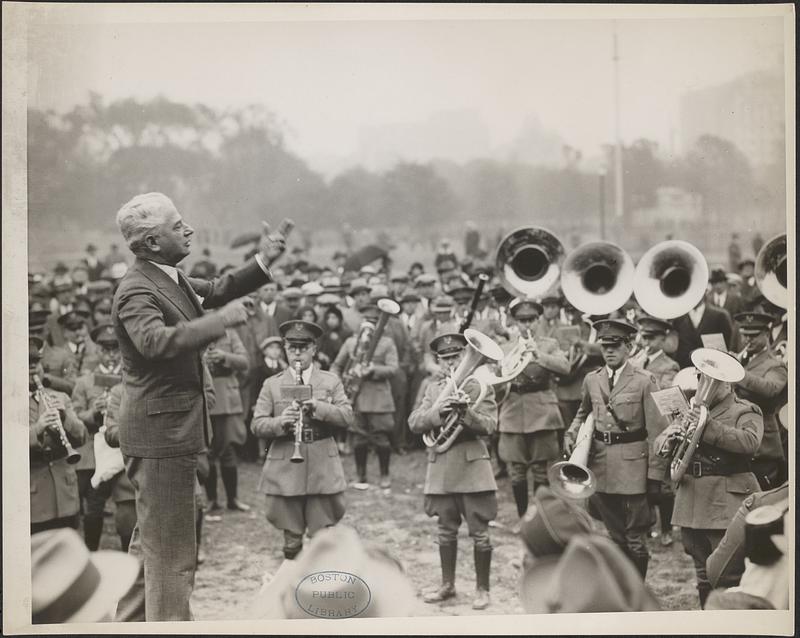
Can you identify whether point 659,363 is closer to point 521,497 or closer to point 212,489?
point 521,497

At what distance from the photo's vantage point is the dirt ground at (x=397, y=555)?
22.3ft

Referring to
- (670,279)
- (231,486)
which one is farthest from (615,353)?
(231,486)

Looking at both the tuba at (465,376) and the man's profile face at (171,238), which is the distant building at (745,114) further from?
the man's profile face at (171,238)

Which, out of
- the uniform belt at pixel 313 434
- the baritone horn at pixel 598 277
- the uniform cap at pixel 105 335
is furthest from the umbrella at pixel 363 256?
the uniform belt at pixel 313 434

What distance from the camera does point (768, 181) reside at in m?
7.07

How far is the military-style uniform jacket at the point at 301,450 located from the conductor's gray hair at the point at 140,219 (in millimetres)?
2501

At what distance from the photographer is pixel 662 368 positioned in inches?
305

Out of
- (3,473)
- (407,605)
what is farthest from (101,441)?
(407,605)

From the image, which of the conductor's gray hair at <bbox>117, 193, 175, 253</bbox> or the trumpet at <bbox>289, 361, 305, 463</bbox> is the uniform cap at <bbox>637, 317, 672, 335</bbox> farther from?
the conductor's gray hair at <bbox>117, 193, 175, 253</bbox>

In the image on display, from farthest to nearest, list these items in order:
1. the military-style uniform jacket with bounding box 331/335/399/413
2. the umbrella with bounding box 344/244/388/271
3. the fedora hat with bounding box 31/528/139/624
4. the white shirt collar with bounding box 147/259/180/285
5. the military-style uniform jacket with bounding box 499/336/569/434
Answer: the umbrella with bounding box 344/244/388/271 < the military-style uniform jacket with bounding box 331/335/399/413 < the military-style uniform jacket with bounding box 499/336/569/434 < the fedora hat with bounding box 31/528/139/624 < the white shirt collar with bounding box 147/259/180/285

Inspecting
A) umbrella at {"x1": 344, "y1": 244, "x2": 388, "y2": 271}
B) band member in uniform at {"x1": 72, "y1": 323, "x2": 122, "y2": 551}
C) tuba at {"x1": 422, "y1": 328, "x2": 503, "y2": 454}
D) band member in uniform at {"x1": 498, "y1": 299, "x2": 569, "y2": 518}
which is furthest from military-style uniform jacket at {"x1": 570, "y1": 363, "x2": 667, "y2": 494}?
umbrella at {"x1": 344, "y1": 244, "x2": 388, "y2": 271}

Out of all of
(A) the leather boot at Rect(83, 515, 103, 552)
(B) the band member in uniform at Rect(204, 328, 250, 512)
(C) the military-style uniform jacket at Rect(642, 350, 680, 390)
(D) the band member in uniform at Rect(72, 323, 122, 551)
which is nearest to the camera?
(A) the leather boot at Rect(83, 515, 103, 552)

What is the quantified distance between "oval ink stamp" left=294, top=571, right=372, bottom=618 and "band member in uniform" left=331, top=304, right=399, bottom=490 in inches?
110

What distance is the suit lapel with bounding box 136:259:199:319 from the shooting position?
4926mm
